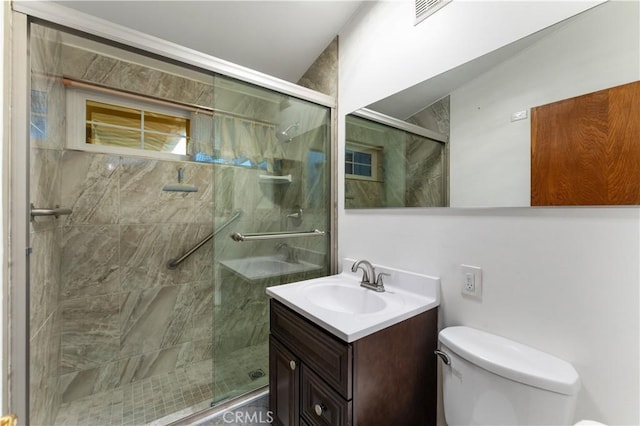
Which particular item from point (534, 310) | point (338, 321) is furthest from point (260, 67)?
point (534, 310)

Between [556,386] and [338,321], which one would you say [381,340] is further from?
[556,386]

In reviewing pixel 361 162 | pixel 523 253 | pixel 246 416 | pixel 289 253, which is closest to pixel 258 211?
pixel 289 253

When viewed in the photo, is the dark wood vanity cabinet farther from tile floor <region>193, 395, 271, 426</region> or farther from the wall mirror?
the wall mirror

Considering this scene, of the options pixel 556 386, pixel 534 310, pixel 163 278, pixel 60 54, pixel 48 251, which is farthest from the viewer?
pixel 163 278

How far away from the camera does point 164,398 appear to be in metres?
1.63

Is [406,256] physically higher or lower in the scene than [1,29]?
lower

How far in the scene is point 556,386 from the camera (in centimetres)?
68

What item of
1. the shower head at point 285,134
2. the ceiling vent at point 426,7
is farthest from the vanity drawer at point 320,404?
the ceiling vent at point 426,7

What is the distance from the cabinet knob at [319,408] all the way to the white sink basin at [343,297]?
1.26 ft

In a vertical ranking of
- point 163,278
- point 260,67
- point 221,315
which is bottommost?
point 221,315

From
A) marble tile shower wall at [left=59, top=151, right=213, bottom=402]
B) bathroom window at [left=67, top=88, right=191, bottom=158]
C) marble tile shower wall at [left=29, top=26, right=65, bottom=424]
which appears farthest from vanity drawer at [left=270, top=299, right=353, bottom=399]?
bathroom window at [left=67, top=88, right=191, bottom=158]

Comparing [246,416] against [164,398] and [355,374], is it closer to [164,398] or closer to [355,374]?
[164,398]

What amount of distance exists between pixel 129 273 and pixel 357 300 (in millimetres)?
1591

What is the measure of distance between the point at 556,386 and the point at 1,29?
2036mm
